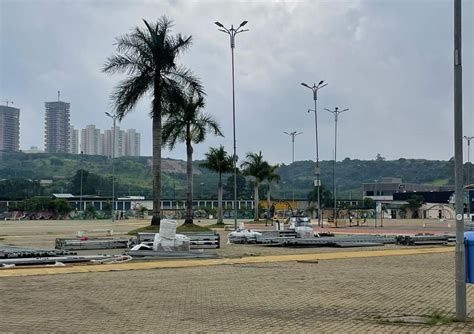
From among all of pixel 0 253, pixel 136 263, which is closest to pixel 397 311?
pixel 136 263

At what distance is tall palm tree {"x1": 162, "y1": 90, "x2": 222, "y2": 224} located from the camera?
45.2m

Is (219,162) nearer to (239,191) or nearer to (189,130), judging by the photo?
(189,130)

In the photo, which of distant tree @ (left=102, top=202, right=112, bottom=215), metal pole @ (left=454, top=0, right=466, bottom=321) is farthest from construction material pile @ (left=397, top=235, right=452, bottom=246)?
distant tree @ (left=102, top=202, right=112, bottom=215)

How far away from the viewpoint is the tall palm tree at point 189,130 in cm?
4522

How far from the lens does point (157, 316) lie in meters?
10.4

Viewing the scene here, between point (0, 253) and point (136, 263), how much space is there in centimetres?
492

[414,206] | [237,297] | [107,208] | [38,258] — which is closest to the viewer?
[237,297]

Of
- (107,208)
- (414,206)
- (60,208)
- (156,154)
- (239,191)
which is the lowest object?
(107,208)

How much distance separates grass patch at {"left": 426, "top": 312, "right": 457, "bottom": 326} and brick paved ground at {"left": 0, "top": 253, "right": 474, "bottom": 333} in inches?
9.7

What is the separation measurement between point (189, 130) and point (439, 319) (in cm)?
3734

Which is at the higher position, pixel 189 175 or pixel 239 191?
pixel 239 191

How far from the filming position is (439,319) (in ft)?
32.7

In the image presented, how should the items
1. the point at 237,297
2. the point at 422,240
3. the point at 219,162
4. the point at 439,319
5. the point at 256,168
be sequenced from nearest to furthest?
1. the point at 439,319
2. the point at 237,297
3. the point at 422,240
4. the point at 219,162
5. the point at 256,168

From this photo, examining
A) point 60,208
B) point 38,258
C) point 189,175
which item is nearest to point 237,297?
point 38,258
